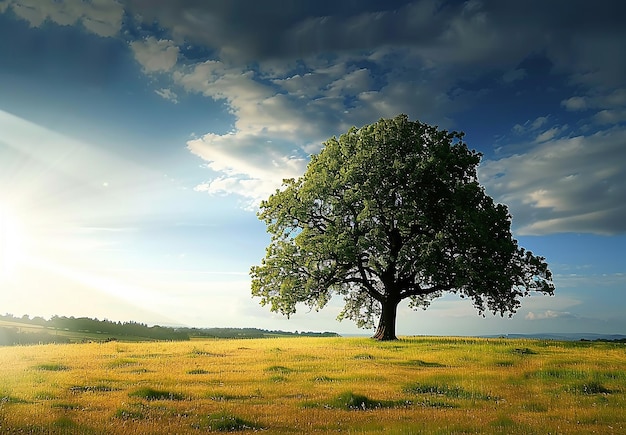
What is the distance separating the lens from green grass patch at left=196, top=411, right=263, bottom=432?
15.6 metres

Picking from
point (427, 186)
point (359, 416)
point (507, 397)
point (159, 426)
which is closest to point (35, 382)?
point (159, 426)

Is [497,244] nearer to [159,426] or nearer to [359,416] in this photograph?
[359,416]

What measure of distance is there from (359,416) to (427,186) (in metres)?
32.6

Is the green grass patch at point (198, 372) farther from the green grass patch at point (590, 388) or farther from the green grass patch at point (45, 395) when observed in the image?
the green grass patch at point (590, 388)

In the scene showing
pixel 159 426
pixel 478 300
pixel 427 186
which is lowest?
pixel 159 426

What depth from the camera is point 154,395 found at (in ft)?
69.1

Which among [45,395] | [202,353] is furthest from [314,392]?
[202,353]

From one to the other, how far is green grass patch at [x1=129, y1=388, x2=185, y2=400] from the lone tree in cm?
2573

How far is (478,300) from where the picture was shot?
4847 cm

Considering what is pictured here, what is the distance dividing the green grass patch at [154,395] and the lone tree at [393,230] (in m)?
25.7

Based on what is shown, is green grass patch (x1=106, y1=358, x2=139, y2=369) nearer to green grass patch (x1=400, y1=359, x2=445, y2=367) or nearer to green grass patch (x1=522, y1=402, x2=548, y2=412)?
green grass patch (x1=400, y1=359, x2=445, y2=367)

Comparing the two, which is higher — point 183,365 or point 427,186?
point 427,186

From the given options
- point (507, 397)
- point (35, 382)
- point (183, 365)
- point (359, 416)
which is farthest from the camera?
point (183, 365)

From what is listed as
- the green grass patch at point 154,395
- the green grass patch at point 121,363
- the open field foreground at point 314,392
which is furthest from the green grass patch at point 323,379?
the green grass patch at point 121,363
